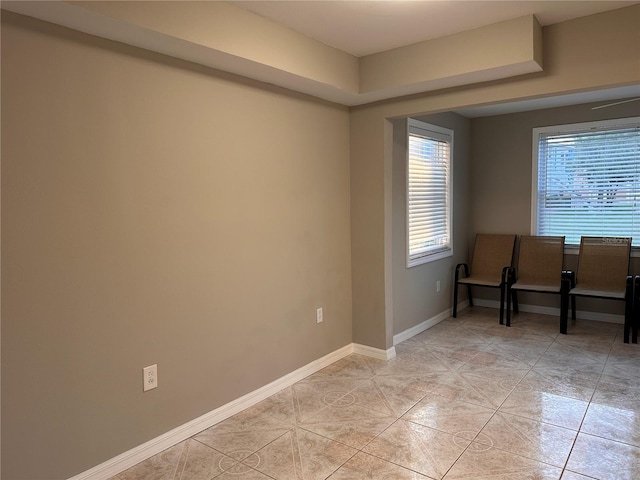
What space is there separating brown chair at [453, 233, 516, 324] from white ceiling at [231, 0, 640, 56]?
9.43 feet

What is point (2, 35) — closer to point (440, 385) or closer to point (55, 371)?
point (55, 371)

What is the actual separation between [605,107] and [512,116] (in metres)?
0.92

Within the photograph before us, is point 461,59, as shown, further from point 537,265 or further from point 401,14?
point 537,265

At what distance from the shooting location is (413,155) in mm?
4312

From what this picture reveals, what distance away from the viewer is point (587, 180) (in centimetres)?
482

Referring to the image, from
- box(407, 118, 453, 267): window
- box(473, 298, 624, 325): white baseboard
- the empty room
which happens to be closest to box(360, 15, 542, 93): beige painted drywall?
the empty room

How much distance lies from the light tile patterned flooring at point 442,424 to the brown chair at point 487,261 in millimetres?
1149

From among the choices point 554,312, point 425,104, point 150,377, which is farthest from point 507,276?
point 150,377

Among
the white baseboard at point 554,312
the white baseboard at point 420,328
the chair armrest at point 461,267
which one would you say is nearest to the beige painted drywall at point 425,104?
the white baseboard at point 420,328

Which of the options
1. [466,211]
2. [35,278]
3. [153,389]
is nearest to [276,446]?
[153,389]

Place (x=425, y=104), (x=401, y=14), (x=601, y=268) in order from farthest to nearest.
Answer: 1. (x=601, y=268)
2. (x=425, y=104)
3. (x=401, y=14)

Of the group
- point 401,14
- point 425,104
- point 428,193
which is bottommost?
point 428,193

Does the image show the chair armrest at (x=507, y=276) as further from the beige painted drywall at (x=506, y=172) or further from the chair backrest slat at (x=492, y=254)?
the beige painted drywall at (x=506, y=172)

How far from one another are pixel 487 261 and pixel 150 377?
4.04m
